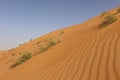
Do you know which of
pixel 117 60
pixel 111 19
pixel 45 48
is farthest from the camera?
pixel 45 48

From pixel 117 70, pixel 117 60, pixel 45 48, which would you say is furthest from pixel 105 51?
pixel 45 48

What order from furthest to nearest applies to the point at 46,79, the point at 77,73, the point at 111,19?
the point at 111,19 < the point at 46,79 < the point at 77,73

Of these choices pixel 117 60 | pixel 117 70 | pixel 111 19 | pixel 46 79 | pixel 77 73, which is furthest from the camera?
pixel 111 19

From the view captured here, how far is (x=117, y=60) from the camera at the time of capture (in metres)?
4.87

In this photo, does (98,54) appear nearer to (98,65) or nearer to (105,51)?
(105,51)

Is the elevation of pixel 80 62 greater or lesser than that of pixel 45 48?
lesser

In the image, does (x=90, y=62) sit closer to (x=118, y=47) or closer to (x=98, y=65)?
(x=98, y=65)

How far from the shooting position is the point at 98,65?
16.7 feet

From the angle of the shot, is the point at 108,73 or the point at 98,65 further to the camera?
the point at 98,65

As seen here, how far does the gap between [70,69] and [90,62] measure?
2.16ft

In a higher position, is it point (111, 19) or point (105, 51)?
point (111, 19)

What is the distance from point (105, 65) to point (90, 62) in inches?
28.1

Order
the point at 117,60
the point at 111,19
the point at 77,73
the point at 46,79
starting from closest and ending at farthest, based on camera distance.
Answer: the point at 117,60 < the point at 77,73 < the point at 46,79 < the point at 111,19

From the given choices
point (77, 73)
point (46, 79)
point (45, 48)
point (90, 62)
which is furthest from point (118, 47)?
point (45, 48)
